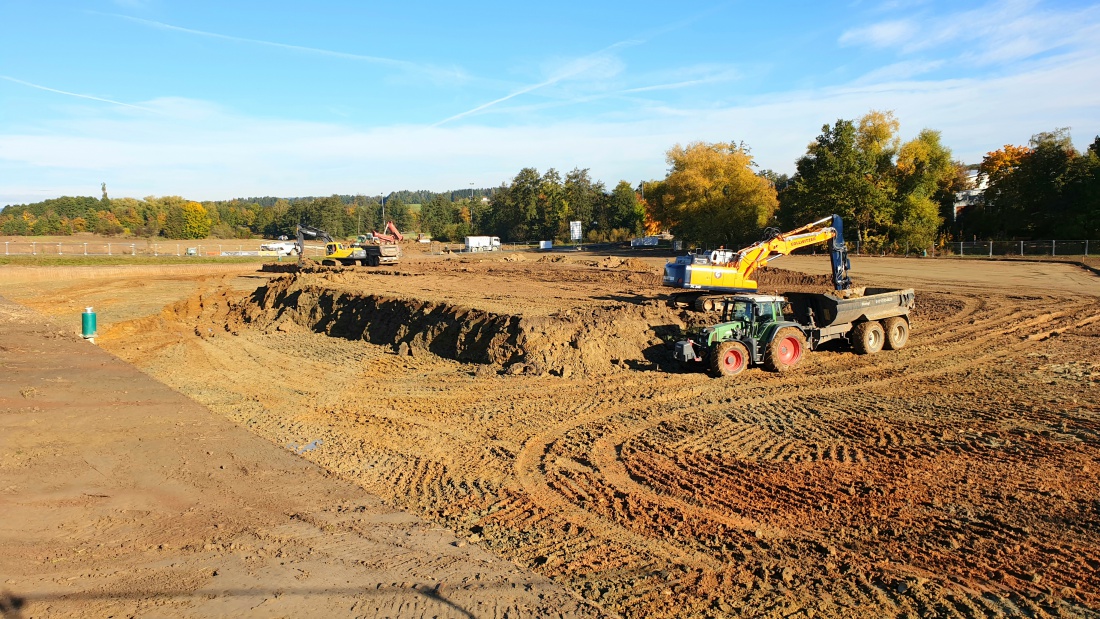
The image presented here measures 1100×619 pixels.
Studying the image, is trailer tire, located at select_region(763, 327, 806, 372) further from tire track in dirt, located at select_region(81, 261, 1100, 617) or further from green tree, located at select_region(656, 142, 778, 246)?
green tree, located at select_region(656, 142, 778, 246)

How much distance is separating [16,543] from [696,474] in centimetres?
825

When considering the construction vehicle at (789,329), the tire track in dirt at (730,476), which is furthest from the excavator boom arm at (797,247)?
the tire track in dirt at (730,476)

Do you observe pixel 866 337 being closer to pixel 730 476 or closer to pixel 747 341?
pixel 747 341

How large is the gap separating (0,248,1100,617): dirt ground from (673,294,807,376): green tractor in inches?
18.4

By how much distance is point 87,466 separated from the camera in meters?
10.2

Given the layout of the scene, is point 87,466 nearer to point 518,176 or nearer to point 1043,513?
point 1043,513

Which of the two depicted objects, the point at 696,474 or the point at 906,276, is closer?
the point at 696,474

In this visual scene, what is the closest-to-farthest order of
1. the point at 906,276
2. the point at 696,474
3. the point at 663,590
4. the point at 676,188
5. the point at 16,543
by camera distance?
the point at 663,590 → the point at 16,543 → the point at 696,474 → the point at 906,276 → the point at 676,188

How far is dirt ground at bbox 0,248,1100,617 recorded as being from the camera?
6.96 metres

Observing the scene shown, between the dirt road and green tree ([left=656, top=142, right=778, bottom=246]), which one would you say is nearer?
the dirt road

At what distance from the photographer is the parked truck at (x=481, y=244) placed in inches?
3260

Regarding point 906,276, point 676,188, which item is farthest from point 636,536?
point 676,188

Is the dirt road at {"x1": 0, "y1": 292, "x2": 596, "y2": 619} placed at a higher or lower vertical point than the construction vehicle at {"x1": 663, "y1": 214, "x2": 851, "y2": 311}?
lower

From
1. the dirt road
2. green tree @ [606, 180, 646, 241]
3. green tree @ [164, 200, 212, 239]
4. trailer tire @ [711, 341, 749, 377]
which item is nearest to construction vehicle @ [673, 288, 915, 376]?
trailer tire @ [711, 341, 749, 377]
